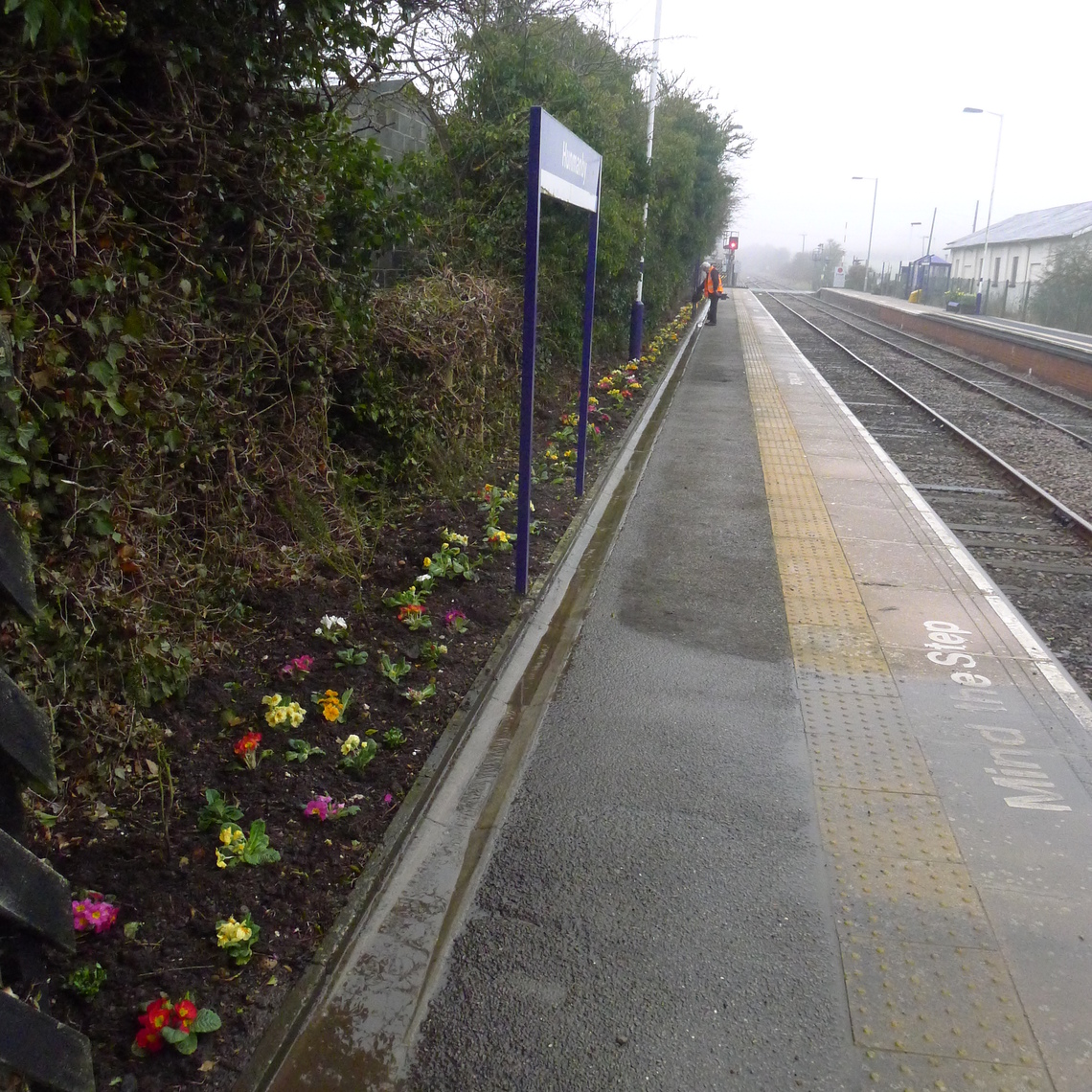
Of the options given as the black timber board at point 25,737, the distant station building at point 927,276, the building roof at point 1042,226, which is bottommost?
the black timber board at point 25,737

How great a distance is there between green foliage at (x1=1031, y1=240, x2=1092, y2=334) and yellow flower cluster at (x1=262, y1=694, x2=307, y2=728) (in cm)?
4138

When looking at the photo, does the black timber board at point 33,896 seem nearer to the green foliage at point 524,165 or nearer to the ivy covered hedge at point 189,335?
the ivy covered hedge at point 189,335

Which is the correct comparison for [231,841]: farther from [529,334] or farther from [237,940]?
[529,334]

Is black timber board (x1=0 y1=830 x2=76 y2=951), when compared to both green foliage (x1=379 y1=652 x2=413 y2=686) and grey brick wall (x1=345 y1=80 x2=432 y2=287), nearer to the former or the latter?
green foliage (x1=379 y1=652 x2=413 y2=686)

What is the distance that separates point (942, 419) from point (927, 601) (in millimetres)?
8487

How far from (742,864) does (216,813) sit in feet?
Result: 6.03

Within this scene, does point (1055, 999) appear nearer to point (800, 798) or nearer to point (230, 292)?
point (800, 798)

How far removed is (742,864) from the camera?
351cm

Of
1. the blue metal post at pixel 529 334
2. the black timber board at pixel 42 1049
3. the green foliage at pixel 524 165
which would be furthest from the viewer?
the green foliage at pixel 524 165

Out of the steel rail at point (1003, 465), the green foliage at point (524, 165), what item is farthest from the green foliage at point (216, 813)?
the steel rail at point (1003, 465)

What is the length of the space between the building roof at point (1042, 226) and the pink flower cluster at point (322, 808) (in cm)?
4879

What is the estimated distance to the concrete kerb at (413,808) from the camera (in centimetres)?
263

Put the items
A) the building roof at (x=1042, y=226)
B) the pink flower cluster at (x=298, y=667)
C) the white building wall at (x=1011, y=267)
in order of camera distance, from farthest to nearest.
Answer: the building roof at (x=1042, y=226) → the white building wall at (x=1011, y=267) → the pink flower cluster at (x=298, y=667)

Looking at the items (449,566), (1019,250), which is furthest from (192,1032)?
(1019,250)
